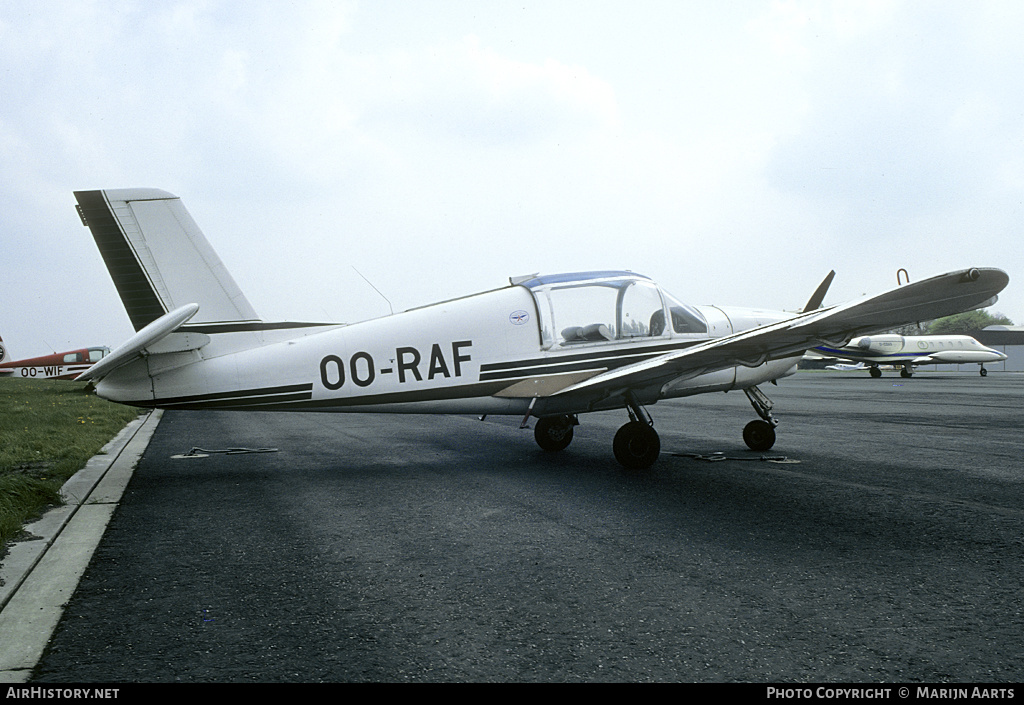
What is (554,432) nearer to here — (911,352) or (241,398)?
(241,398)

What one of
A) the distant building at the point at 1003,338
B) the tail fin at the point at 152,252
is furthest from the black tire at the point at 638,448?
the distant building at the point at 1003,338

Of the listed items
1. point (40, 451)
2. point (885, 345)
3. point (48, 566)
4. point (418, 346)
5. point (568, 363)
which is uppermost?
point (418, 346)

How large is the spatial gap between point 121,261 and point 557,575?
647 centimetres

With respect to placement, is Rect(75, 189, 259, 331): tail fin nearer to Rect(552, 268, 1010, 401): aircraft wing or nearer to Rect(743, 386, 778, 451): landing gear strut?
Rect(552, 268, 1010, 401): aircraft wing

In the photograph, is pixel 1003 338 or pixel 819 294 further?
pixel 1003 338

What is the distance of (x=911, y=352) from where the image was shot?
1855 inches

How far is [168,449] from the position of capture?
36.2 feet

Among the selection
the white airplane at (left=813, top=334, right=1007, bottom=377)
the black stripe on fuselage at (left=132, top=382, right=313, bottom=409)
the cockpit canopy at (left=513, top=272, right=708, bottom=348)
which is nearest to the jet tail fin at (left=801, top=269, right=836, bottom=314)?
the cockpit canopy at (left=513, top=272, right=708, bottom=348)

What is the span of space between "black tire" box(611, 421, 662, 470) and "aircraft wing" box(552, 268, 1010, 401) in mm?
552

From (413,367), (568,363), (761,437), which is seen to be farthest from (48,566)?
(761,437)

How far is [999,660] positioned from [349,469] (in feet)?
23.0

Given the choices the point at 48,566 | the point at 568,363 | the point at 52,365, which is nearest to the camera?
the point at 48,566

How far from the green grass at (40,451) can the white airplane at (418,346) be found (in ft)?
4.04
